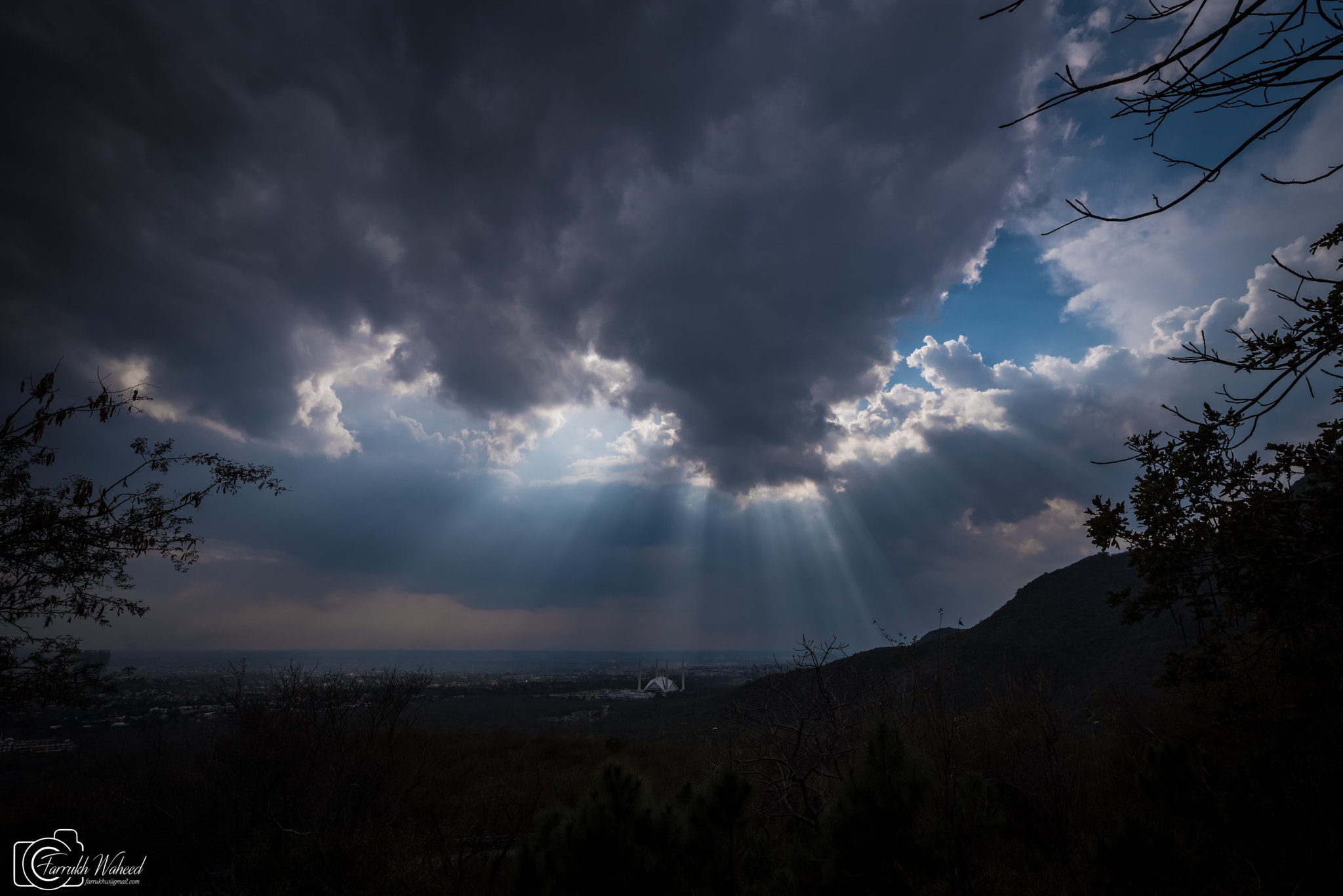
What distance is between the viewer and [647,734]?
46469 millimetres

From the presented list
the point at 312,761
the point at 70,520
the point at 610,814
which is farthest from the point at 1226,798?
the point at 312,761

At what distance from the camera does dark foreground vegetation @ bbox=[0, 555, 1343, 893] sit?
8.95 m

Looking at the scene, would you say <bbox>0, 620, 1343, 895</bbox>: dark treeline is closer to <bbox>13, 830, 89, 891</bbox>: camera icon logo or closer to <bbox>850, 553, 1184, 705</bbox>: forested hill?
<bbox>13, 830, 89, 891</bbox>: camera icon logo

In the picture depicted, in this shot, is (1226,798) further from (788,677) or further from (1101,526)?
(1101,526)

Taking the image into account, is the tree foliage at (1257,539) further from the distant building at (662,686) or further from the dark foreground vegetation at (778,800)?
the distant building at (662,686)

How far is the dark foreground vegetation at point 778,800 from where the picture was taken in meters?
8.95

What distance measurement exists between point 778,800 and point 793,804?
69.7 inches

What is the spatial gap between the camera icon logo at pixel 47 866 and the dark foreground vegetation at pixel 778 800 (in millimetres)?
3289

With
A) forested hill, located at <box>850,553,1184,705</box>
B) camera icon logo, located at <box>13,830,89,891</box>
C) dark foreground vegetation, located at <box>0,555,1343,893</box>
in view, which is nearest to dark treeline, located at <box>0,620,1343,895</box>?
dark foreground vegetation, located at <box>0,555,1343,893</box>

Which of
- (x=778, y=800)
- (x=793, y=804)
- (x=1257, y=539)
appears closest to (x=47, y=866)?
(x=778, y=800)

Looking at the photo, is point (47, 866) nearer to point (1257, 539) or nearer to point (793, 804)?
point (793, 804)

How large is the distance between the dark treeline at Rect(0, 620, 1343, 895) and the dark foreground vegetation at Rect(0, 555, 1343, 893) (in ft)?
0.23

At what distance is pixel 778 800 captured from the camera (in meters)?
13.0

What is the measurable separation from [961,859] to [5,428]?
1619 cm
